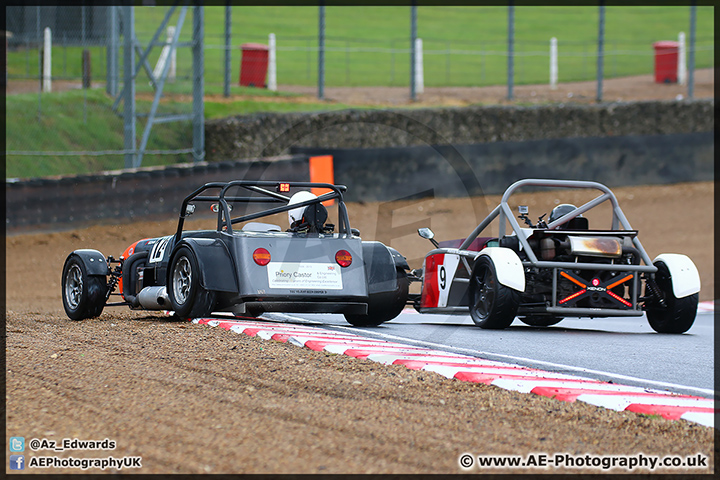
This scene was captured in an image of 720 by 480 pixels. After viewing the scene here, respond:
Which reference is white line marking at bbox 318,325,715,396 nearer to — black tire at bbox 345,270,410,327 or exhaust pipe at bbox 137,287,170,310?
black tire at bbox 345,270,410,327

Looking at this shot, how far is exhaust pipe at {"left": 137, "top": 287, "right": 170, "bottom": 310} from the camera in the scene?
847 centimetres

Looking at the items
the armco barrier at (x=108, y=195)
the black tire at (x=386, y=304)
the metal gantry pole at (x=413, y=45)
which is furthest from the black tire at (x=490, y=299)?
the metal gantry pole at (x=413, y=45)

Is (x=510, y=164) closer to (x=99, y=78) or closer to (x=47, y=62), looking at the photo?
(x=99, y=78)

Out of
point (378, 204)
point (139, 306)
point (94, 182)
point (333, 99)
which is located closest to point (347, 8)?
point (333, 99)

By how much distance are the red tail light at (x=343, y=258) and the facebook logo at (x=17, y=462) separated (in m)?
4.85

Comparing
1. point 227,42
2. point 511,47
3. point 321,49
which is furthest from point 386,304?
point 511,47

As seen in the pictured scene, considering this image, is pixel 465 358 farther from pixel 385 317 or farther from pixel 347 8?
pixel 347 8

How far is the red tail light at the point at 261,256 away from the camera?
26.1ft

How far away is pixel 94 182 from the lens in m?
15.2

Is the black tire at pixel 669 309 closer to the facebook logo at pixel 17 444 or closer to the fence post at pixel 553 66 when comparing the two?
the facebook logo at pixel 17 444

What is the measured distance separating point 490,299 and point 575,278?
80 cm

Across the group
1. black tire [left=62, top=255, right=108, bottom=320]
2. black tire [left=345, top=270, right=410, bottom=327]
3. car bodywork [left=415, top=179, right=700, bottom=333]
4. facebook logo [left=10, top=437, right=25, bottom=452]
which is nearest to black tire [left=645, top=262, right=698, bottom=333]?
car bodywork [left=415, top=179, right=700, bottom=333]

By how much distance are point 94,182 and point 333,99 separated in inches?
329

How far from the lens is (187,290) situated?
8211 millimetres
